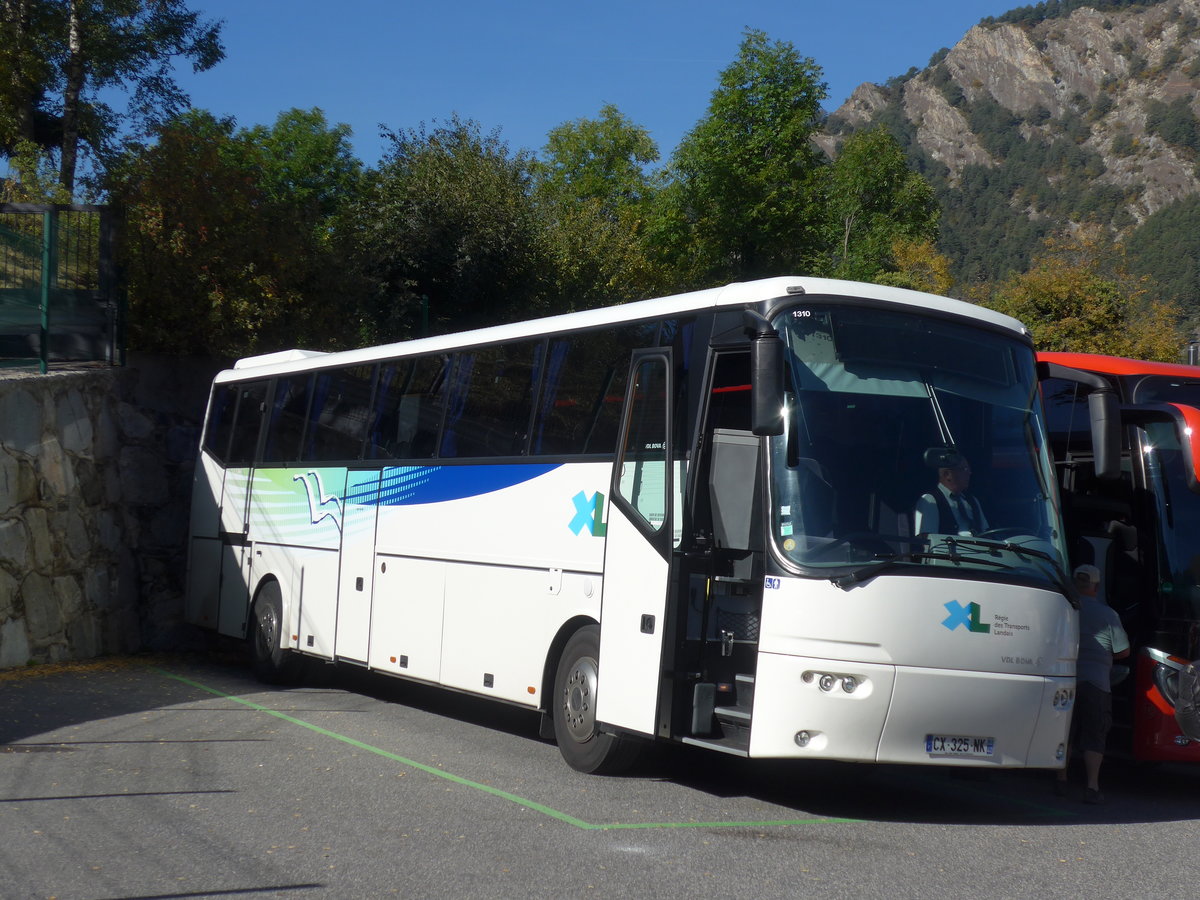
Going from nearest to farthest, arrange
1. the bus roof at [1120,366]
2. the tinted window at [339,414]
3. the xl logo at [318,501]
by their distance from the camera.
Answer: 1. the bus roof at [1120,366]
2. the tinted window at [339,414]
3. the xl logo at [318,501]

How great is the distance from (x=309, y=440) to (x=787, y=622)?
8409 millimetres

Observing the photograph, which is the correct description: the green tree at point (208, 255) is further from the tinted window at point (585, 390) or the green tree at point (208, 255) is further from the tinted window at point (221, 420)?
the tinted window at point (585, 390)

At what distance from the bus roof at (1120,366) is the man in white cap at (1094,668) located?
107 inches

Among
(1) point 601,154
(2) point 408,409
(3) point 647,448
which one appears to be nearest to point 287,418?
(2) point 408,409

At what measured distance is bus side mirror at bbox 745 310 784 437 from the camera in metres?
7.85

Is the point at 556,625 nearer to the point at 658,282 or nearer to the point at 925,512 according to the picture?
the point at 925,512

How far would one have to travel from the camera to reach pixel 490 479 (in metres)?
11.4

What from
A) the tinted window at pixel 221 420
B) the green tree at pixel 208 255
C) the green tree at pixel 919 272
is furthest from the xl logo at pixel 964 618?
the green tree at pixel 919 272

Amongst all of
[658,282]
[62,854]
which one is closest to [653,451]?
[62,854]

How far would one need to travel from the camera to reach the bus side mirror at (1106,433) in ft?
29.4

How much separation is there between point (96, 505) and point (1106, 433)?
13426mm

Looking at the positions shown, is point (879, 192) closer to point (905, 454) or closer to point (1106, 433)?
point (1106, 433)

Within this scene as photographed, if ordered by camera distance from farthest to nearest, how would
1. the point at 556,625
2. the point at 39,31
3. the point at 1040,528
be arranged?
1. the point at 39,31
2. the point at 556,625
3. the point at 1040,528

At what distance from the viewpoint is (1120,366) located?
11.9 meters
